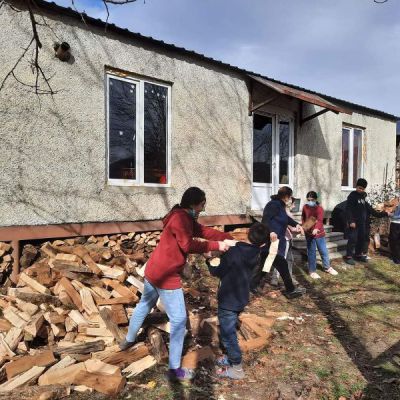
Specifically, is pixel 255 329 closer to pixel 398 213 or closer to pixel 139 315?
pixel 139 315

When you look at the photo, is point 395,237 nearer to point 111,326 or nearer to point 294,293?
point 294,293

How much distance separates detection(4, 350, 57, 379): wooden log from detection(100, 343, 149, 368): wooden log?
51 cm

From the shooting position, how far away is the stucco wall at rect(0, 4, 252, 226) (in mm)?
5590

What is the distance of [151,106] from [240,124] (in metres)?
2.39

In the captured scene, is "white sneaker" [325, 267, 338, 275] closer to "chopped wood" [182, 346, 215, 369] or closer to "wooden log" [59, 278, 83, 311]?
"chopped wood" [182, 346, 215, 369]

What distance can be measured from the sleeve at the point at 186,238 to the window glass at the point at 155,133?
151 inches

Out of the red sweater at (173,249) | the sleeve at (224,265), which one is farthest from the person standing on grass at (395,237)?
the red sweater at (173,249)

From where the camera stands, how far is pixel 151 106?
728cm

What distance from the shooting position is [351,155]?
40.3ft

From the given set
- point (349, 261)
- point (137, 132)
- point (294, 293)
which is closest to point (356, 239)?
point (349, 261)

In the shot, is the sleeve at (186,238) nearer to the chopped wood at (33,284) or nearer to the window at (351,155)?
the chopped wood at (33,284)

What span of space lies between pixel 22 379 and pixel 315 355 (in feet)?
10.0

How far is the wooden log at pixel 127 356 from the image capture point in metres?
3.75

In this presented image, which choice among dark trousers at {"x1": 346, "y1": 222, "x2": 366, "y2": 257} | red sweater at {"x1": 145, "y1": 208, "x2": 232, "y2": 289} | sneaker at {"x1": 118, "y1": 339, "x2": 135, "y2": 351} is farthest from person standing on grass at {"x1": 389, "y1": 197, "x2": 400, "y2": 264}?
sneaker at {"x1": 118, "y1": 339, "x2": 135, "y2": 351}
